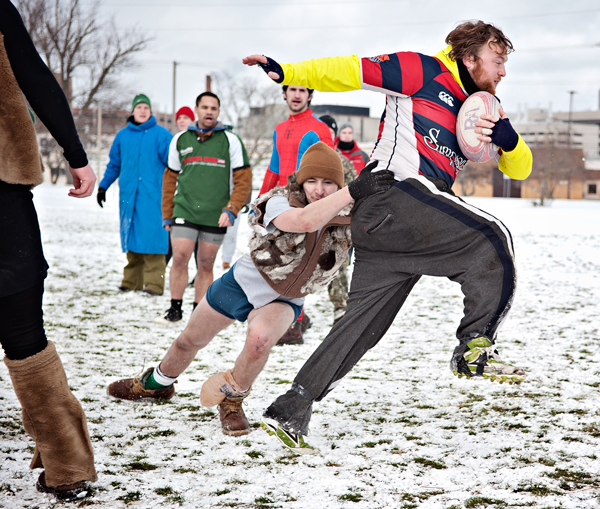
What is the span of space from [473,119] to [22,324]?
6.59 feet

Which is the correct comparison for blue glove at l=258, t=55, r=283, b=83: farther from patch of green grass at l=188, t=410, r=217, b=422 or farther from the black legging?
patch of green grass at l=188, t=410, r=217, b=422

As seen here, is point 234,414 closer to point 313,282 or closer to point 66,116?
point 313,282

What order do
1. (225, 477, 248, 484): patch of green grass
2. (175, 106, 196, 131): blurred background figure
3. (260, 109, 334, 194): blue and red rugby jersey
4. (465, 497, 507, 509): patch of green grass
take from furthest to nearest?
(175, 106, 196, 131): blurred background figure
(260, 109, 334, 194): blue and red rugby jersey
(225, 477, 248, 484): patch of green grass
(465, 497, 507, 509): patch of green grass

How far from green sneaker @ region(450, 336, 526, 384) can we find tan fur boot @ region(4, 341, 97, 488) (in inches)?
62.6

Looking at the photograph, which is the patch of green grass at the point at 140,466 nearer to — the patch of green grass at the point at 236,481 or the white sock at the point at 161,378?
the patch of green grass at the point at 236,481

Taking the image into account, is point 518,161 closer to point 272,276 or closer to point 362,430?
point 272,276

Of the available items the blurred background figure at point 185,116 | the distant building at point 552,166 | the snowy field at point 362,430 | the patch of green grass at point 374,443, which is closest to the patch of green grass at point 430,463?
the snowy field at point 362,430

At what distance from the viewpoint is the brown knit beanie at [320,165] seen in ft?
9.64

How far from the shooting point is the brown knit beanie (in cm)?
294

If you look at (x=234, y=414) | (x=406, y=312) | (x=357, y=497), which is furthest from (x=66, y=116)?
(x=406, y=312)

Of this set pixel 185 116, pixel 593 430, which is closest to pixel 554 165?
pixel 185 116

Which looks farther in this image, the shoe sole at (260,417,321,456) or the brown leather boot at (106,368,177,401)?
the brown leather boot at (106,368,177,401)

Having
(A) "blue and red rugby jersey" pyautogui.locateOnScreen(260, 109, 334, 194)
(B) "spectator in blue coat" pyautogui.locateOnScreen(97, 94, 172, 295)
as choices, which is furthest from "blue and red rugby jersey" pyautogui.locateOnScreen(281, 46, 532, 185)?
(B) "spectator in blue coat" pyautogui.locateOnScreen(97, 94, 172, 295)

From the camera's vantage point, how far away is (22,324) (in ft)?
7.52
